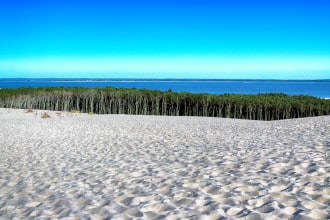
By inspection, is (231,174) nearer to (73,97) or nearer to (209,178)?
(209,178)

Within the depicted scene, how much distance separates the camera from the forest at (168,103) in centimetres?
4988

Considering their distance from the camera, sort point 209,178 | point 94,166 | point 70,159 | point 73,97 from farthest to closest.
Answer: point 73,97 < point 70,159 < point 94,166 < point 209,178

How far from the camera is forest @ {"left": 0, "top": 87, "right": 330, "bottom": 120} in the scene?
49.9 metres

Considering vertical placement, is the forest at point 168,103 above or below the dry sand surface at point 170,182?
below

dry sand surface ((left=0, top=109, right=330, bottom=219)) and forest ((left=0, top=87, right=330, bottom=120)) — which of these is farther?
forest ((left=0, top=87, right=330, bottom=120))

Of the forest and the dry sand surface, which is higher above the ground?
the dry sand surface

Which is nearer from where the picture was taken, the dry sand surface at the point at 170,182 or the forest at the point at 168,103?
the dry sand surface at the point at 170,182

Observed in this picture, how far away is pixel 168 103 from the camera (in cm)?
5541

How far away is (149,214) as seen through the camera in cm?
656

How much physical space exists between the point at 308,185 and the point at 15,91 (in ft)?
201

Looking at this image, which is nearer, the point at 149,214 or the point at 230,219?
the point at 230,219

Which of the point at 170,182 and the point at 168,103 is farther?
the point at 168,103

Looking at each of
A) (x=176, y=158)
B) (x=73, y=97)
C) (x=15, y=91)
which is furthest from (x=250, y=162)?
(x=15, y=91)

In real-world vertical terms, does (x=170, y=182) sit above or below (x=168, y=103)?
above
